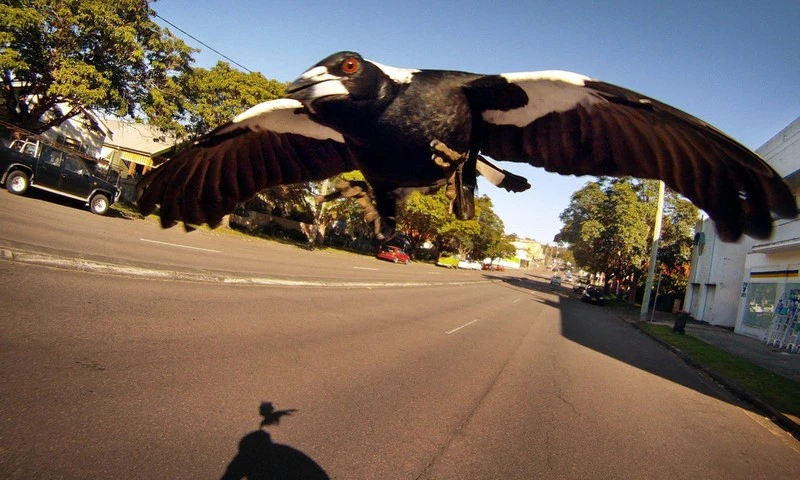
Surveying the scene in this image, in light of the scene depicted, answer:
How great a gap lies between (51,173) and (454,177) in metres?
19.5

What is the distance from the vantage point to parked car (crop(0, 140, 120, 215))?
1525 cm

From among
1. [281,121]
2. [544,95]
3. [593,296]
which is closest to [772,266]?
[593,296]

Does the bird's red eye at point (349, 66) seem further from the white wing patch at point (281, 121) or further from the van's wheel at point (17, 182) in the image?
the van's wheel at point (17, 182)

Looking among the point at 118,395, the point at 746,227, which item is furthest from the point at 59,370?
the point at 746,227

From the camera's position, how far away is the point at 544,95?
6.56 ft

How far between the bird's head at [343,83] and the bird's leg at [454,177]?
1.04 ft

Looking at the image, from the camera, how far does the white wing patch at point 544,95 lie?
185cm

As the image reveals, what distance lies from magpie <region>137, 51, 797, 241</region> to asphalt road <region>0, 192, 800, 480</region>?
76.9 inches

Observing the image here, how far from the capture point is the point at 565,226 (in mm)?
49906

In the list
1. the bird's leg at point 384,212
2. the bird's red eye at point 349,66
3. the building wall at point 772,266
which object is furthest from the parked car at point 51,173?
the building wall at point 772,266

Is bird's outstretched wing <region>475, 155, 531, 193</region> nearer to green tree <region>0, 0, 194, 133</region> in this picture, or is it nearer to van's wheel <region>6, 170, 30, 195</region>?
van's wheel <region>6, 170, 30, 195</region>

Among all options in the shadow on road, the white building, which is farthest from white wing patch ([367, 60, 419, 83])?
the white building

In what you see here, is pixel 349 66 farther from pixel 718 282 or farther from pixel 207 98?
pixel 718 282

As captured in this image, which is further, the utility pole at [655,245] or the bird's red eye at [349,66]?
the utility pole at [655,245]
